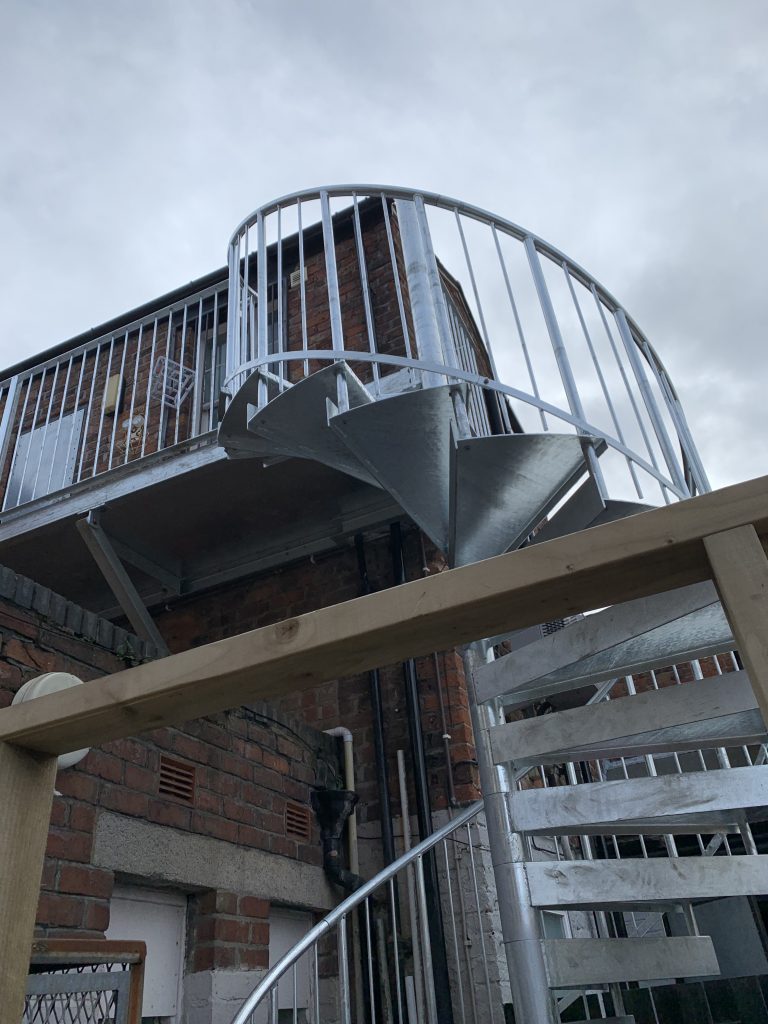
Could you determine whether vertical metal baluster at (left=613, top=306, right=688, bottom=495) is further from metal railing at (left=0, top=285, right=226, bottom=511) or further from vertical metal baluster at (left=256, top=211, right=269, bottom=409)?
metal railing at (left=0, top=285, right=226, bottom=511)

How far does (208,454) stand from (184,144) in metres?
3.39

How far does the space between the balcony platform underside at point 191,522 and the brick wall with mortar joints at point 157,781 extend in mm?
1297

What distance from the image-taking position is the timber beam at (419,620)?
2.69ft

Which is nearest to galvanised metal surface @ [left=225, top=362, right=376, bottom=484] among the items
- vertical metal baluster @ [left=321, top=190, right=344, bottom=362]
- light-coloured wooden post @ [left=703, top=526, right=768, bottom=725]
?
vertical metal baluster @ [left=321, top=190, right=344, bottom=362]

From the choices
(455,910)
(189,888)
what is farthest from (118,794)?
(455,910)

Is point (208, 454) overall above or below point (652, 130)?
below

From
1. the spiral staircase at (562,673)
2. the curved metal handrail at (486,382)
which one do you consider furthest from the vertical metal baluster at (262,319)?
the curved metal handrail at (486,382)

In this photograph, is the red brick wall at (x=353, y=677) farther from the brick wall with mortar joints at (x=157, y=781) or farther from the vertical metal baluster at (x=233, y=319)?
the vertical metal baluster at (x=233, y=319)

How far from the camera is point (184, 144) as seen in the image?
230 inches

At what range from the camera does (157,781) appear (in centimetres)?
258

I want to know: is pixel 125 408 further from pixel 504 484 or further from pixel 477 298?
pixel 504 484

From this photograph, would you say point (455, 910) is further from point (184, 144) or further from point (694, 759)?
point (184, 144)

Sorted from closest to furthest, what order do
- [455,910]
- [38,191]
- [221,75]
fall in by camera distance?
[455,910] < [221,75] < [38,191]

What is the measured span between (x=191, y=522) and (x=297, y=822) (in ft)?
5.95
